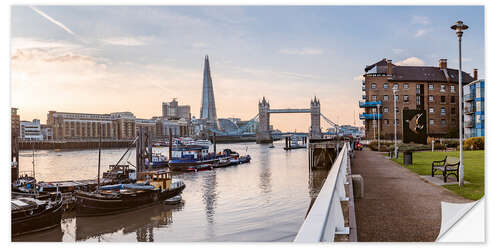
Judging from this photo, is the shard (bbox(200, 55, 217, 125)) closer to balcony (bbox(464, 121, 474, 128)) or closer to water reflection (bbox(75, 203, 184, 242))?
water reflection (bbox(75, 203, 184, 242))

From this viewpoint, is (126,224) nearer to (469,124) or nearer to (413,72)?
(469,124)

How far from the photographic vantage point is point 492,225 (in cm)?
565

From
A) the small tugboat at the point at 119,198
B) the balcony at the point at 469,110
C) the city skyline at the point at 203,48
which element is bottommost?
the small tugboat at the point at 119,198

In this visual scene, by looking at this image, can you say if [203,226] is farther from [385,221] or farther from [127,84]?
[385,221]

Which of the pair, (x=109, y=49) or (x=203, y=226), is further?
(x=203, y=226)

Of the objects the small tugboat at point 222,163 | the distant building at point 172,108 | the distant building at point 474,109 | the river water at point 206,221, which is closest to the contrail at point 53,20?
the river water at point 206,221

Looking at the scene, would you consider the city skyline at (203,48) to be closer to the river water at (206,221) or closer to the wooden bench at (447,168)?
the wooden bench at (447,168)

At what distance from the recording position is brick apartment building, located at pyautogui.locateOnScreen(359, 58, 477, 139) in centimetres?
1755

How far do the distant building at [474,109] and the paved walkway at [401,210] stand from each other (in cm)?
175

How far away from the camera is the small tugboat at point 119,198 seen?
532 inches

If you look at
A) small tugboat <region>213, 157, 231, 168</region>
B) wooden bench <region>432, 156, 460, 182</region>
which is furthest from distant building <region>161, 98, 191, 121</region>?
small tugboat <region>213, 157, 231, 168</region>

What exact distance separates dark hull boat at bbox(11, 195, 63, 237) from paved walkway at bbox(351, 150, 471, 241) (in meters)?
6.65
